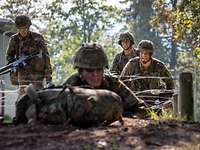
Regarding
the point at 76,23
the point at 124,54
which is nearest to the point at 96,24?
the point at 76,23

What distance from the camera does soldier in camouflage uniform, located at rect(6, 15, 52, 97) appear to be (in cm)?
1134

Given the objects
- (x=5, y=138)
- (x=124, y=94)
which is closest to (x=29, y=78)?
(x=124, y=94)

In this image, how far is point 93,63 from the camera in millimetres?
7090

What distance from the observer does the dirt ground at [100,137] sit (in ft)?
15.3

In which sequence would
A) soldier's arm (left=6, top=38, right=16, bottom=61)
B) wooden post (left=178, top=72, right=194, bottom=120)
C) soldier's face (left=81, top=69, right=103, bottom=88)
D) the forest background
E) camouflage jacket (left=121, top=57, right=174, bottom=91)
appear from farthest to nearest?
1. the forest background
2. soldier's arm (left=6, top=38, right=16, bottom=61)
3. camouflage jacket (left=121, top=57, right=174, bottom=91)
4. wooden post (left=178, top=72, right=194, bottom=120)
5. soldier's face (left=81, top=69, right=103, bottom=88)

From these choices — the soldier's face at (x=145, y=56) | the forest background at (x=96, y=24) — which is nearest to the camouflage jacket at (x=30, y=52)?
the soldier's face at (x=145, y=56)

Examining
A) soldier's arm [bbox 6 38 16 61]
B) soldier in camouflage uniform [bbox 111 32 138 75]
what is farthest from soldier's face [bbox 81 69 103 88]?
soldier in camouflage uniform [bbox 111 32 138 75]

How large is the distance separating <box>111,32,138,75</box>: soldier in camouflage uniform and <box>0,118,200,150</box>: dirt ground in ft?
20.9

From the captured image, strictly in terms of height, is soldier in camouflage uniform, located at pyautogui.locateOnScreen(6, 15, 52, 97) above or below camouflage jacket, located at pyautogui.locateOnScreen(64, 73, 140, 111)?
above

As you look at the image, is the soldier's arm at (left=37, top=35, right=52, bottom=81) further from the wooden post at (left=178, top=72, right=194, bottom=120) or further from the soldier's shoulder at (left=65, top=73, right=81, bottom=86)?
the wooden post at (left=178, top=72, right=194, bottom=120)

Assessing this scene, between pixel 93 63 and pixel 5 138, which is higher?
pixel 93 63

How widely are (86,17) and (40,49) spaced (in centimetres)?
4748

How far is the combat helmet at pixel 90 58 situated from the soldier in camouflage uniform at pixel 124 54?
199 inches

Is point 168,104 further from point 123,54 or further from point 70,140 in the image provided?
point 70,140
